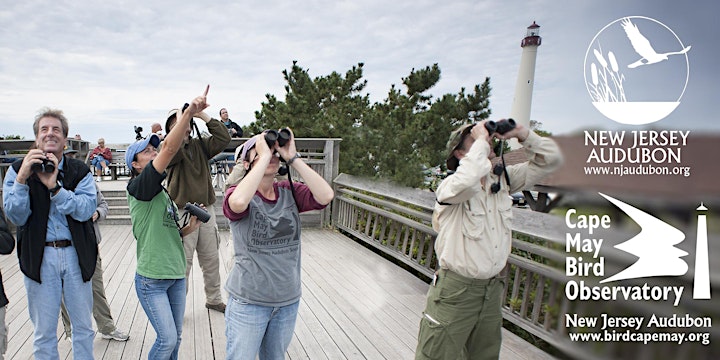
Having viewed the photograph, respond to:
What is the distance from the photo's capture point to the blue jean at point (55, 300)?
1.97 metres

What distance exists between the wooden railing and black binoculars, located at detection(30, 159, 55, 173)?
2693 millimetres

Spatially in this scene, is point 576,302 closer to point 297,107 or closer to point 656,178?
point 656,178

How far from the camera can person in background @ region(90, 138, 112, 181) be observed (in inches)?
398

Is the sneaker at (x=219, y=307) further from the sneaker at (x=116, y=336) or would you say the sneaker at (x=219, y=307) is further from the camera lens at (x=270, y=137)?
the camera lens at (x=270, y=137)

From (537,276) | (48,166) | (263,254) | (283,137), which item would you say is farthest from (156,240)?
(537,276)

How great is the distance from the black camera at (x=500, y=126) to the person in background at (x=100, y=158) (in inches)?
424

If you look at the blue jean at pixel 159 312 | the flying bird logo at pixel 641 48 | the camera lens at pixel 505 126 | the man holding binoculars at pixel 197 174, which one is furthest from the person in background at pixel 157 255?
the flying bird logo at pixel 641 48

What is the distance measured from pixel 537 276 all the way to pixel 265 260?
2.12 metres

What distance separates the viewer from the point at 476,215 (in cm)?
187

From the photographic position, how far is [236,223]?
1.72 meters

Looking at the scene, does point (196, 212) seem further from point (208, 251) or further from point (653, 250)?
point (653, 250)

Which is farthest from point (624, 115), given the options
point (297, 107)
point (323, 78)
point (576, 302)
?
point (323, 78)

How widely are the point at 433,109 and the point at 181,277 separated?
389 inches

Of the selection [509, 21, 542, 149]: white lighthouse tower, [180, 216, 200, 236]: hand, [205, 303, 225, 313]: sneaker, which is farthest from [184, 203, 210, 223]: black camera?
[509, 21, 542, 149]: white lighthouse tower
